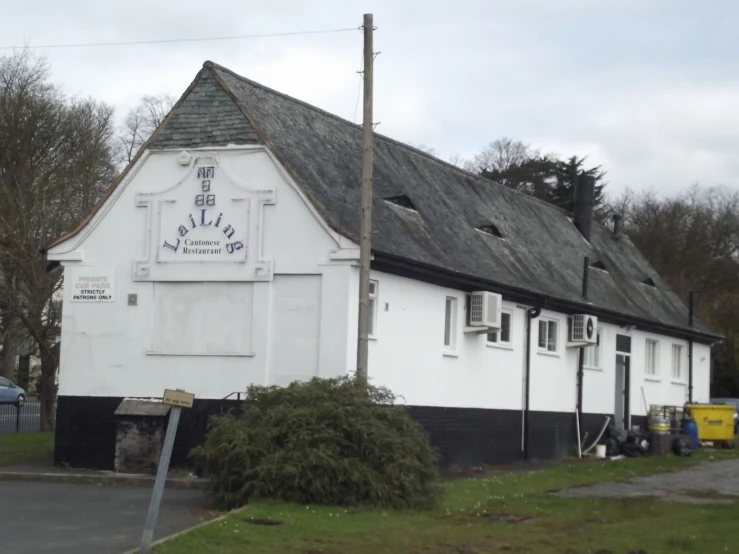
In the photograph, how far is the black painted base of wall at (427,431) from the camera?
21391 millimetres

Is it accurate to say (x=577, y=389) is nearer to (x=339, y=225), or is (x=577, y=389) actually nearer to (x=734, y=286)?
(x=339, y=225)

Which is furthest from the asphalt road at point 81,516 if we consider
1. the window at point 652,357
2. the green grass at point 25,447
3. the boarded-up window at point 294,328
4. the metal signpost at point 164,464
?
the window at point 652,357

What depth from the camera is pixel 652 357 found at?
1405 inches

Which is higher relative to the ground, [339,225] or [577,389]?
[339,225]

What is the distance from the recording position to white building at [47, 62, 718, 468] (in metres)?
21.2

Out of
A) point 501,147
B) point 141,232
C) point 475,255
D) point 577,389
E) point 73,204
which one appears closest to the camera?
point 141,232

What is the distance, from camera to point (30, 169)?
35000mm

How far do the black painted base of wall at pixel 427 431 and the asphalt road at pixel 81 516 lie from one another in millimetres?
1965

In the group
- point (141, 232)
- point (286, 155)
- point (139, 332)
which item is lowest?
point (139, 332)

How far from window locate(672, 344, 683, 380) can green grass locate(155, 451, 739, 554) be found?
19.9m

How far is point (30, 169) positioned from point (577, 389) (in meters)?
16.6

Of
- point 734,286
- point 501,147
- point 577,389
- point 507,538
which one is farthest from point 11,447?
point 501,147

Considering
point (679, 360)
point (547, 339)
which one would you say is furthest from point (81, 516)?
point (679, 360)

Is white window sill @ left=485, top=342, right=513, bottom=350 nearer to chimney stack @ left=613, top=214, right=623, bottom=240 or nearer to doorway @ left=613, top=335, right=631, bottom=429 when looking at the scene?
doorway @ left=613, top=335, right=631, bottom=429
